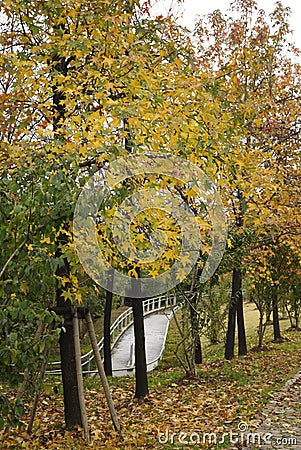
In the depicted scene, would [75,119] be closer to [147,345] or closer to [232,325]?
[232,325]

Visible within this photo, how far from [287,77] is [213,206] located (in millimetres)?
7983

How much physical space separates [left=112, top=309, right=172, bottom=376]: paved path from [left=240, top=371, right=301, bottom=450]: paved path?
4.97m

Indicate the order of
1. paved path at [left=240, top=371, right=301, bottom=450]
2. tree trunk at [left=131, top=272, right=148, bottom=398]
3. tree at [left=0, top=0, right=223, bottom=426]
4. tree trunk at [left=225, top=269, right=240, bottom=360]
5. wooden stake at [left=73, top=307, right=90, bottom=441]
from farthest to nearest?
tree trunk at [left=225, top=269, right=240, bottom=360] → tree trunk at [left=131, top=272, right=148, bottom=398] → wooden stake at [left=73, top=307, right=90, bottom=441] → paved path at [left=240, top=371, right=301, bottom=450] → tree at [left=0, top=0, right=223, bottom=426]

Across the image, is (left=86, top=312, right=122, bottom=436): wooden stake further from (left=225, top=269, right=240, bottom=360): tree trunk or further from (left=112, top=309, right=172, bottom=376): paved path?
(left=225, top=269, right=240, bottom=360): tree trunk

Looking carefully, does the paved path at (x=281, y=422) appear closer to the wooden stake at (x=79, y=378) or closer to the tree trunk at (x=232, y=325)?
the wooden stake at (x=79, y=378)

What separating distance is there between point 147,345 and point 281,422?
12.5m

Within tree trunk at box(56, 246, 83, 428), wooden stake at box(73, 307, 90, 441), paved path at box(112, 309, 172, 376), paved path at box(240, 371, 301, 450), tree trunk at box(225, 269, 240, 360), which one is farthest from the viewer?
paved path at box(112, 309, 172, 376)

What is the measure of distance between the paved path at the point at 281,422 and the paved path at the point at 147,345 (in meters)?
4.97

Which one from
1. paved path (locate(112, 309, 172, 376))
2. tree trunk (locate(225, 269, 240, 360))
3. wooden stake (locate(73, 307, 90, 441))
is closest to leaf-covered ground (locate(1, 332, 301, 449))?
wooden stake (locate(73, 307, 90, 441))

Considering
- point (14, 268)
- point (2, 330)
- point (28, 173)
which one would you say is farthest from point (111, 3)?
point (2, 330)

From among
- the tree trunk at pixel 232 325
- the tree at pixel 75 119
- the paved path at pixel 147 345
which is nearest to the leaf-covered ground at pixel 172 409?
the tree at pixel 75 119

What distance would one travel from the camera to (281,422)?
21.9 ft

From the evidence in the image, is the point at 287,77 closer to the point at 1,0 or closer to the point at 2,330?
the point at 1,0

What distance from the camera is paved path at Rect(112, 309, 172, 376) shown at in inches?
612
